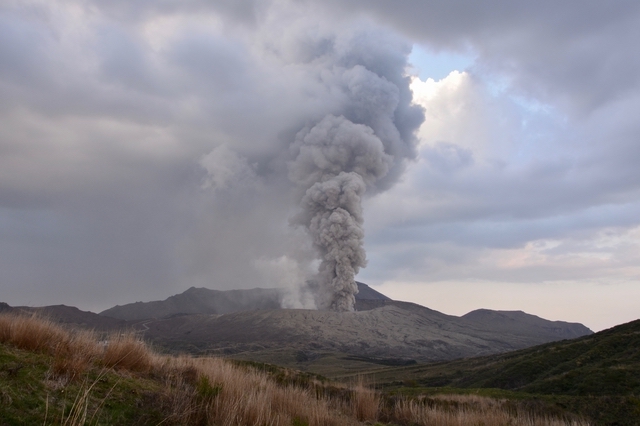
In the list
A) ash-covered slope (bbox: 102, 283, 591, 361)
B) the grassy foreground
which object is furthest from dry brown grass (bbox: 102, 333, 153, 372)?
ash-covered slope (bbox: 102, 283, 591, 361)

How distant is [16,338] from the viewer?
684 centimetres

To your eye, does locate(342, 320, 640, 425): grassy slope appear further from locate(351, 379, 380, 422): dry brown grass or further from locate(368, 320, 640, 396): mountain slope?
locate(351, 379, 380, 422): dry brown grass

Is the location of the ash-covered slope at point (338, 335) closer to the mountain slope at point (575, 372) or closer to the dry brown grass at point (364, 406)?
the mountain slope at point (575, 372)

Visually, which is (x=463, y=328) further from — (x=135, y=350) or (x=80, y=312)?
(x=135, y=350)

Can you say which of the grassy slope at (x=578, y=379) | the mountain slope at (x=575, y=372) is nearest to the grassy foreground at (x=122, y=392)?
the grassy slope at (x=578, y=379)

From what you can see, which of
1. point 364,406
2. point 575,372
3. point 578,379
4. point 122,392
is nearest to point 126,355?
point 122,392

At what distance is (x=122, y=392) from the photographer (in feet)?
19.3

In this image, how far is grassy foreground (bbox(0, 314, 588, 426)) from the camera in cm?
489

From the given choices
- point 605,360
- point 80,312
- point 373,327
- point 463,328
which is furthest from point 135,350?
point 80,312

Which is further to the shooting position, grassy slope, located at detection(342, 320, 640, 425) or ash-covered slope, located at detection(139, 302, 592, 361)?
ash-covered slope, located at detection(139, 302, 592, 361)

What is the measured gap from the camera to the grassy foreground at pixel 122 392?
489 cm

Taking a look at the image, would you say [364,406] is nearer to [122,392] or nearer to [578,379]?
[122,392]

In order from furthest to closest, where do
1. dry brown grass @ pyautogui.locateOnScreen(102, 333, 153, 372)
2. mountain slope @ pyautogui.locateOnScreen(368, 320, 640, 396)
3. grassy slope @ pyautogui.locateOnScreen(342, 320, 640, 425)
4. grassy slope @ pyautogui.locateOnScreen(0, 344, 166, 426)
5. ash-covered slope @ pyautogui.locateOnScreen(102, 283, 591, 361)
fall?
ash-covered slope @ pyautogui.locateOnScreen(102, 283, 591, 361)
mountain slope @ pyautogui.locateOnScreen(368, 320, 640, 396)
grassy slope @ pyautogui.locateOnScreen(342, 320, 640, 425)
dry brown grass @ pyautogui.locateOnScreen(102, 333, 153, 372)
grassy slope @ pyautogui.locateOnScreen(0, 344, 166, 426)

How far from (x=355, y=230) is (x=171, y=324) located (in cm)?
8936
